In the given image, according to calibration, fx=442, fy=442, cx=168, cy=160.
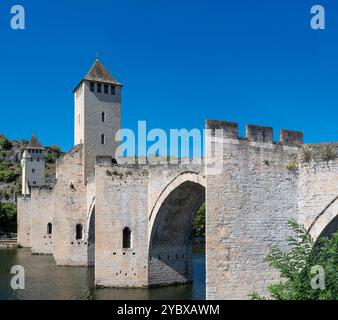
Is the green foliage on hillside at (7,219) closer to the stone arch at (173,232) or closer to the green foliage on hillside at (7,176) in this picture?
the green foliage on hillside at (7,176)

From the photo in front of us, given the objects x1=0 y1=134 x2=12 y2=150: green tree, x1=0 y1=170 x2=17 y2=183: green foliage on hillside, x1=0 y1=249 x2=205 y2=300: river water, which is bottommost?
x1=0 y1=249 x2=205 y2=300: river water

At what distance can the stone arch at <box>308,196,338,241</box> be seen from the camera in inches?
479

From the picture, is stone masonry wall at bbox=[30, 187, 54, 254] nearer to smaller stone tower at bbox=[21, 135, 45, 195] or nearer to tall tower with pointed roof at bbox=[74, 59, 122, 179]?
A: tall tower with pointed roof at bbox=[74, 59, 122, 179]

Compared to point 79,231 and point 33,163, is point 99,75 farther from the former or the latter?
point 33,163

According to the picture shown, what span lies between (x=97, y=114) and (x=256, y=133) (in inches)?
731

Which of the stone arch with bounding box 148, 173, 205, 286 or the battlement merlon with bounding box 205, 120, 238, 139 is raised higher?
the battlement merlon with bounding box 205, 120, 238, 139

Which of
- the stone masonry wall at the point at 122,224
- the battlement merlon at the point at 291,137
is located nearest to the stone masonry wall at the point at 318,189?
the battlement merlon at the point at 291,137

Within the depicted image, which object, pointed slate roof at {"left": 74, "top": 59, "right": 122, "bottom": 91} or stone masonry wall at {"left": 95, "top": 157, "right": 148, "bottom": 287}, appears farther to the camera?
pointed slate roof at {"left": 74, "top": 59, "right": 122, "bottom": 91}

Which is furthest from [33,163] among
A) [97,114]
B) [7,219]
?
[97,114]

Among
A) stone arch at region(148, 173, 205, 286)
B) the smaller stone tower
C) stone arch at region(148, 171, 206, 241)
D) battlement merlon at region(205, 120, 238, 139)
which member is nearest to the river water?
stone arch at region(148, 173, 205, 286)

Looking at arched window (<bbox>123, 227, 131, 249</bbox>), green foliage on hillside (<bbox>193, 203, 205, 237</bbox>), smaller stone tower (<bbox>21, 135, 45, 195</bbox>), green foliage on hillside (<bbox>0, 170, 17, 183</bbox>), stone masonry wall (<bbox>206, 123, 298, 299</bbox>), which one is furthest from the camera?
green foliage on hillside (<bbox>0, 170, 17, 183</bbox>)

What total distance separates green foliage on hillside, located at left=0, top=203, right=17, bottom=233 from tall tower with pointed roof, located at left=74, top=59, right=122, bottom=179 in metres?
25.2

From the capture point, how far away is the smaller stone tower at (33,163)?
64.6 metres

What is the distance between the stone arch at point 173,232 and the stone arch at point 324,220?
767 centimetres
